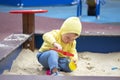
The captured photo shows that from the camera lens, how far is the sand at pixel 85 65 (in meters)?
2.76

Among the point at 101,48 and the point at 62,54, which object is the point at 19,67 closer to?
the point at 62,54

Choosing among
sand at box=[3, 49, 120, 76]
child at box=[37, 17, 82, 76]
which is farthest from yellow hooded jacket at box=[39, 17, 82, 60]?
sand at box=[3, 49, 120, 76]

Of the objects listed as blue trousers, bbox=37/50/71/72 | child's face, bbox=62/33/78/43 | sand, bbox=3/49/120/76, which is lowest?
sand, bbox=3/49/120/76

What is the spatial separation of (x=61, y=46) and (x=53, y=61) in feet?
0.65

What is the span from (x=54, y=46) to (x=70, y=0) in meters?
5.92

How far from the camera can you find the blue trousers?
2.57m

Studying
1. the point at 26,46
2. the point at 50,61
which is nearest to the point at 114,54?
the point at 26,46

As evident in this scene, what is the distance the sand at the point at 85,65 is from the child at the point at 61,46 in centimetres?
10

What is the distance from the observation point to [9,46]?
274 centimetres

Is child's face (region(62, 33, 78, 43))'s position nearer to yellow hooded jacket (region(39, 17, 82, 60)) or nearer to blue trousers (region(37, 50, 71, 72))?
yellow hooded jacket (region(39, 17, 82, 60))

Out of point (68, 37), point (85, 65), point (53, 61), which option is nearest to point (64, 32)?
point (68, 37)

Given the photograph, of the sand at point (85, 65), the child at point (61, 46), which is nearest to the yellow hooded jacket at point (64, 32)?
the child at point (61, 46)

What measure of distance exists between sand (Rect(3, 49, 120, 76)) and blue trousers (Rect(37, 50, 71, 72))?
6cm

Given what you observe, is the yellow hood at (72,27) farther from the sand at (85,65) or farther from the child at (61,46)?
the sand at (85,65)
